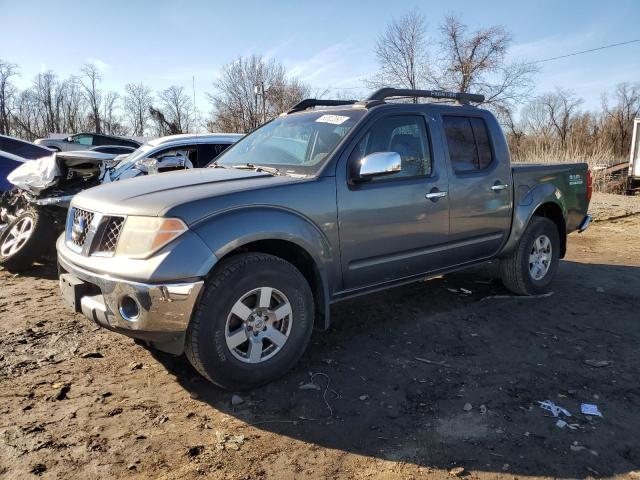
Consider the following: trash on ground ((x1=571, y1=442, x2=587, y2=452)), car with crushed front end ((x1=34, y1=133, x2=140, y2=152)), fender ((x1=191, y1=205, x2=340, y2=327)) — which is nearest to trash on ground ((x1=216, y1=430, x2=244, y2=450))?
fender ((x1=191, y1=205, x2=340, y2=327))

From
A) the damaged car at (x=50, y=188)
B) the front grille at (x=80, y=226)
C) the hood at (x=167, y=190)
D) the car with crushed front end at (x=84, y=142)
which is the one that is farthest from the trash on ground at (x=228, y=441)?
the car with crushed front end at (x=84, y=142)

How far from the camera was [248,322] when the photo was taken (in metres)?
3.07

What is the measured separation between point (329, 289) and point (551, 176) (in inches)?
123

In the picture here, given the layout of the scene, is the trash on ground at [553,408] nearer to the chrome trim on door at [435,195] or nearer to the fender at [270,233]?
the fender at [270,233]

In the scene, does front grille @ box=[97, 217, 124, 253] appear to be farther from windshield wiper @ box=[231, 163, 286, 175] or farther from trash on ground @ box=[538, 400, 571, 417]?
trash on ground @ box=[538, 400, 571, 417]

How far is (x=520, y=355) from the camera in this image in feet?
12.3

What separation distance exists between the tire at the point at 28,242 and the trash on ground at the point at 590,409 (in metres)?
5.72

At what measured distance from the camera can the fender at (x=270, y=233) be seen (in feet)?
9.43

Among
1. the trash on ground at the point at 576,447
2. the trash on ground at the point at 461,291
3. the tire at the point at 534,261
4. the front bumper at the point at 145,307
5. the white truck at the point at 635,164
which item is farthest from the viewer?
the white truck at the point at 635,164

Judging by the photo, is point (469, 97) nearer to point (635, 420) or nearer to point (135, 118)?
point (635, 420)

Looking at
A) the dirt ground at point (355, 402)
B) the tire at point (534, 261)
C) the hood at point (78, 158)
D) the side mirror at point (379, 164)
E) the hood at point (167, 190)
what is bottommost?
the dirt ground at point (355, 402)

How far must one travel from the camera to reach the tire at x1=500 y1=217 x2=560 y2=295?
501 cm

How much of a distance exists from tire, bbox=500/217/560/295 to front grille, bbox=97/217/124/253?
3811 millimetres

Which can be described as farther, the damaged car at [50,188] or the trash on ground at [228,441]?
the damaged car at [50,188]
